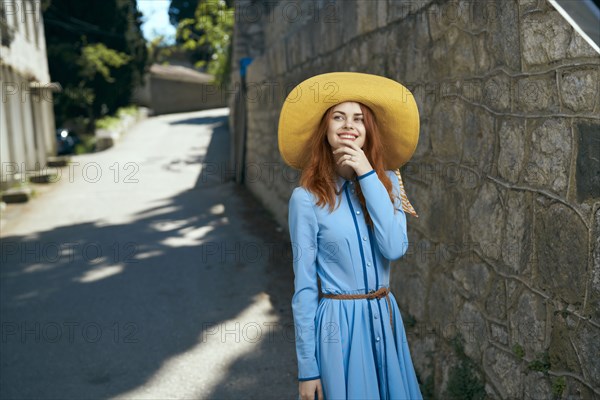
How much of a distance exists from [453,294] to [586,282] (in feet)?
3.84

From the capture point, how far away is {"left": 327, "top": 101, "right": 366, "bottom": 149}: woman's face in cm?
228

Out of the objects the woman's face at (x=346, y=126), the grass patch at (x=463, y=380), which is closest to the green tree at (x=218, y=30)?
the grass patch at (x=463, y=380)

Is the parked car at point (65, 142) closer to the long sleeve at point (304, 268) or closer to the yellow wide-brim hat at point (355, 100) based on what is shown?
the yellow wide-brim hat at point (355, 100)

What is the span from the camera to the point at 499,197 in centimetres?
290

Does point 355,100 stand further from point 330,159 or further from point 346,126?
point 330,159

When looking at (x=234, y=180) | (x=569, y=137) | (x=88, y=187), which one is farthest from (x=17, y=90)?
(x=569, y=137)

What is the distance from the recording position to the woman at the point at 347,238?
220 centimetres

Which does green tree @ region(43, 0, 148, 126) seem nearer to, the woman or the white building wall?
the white building wall

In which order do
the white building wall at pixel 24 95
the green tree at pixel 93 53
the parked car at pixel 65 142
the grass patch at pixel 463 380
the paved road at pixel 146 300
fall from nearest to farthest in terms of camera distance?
the grass patch at pixel 463 380 < the paved road at pixel 146 300 < the white building wall at pixel 24 95 < the parked car at pixel 65 142 < the green tree at pixel 93 53

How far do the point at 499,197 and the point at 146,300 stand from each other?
12.2ft

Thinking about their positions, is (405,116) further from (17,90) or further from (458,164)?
(17,90)

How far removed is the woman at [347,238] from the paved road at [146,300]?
6.01ft

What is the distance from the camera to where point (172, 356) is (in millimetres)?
4535

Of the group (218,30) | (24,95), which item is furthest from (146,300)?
(218,30)
